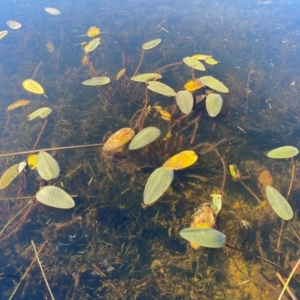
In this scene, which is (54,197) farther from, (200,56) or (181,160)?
(200,56)

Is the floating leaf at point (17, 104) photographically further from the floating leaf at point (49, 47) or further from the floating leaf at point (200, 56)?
the floating leaf at point (200, 56)

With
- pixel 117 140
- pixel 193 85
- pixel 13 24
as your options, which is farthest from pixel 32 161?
pixel 13 24

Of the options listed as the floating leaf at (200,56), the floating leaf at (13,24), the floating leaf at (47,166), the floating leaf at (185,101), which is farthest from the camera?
the floating leaf at (13,24)

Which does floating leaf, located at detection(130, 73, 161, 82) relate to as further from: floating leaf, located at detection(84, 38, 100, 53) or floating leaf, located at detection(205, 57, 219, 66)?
floating leaf, located at detection(84, 38, 100, 53)

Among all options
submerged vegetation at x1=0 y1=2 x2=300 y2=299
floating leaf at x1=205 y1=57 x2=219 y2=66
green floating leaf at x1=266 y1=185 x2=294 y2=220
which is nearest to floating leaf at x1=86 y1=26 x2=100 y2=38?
submerged vegetation at x1=0 y1=2 x2=300 y2=299

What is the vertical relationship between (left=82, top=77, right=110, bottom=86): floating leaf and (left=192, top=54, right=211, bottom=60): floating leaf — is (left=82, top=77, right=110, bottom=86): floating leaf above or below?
below

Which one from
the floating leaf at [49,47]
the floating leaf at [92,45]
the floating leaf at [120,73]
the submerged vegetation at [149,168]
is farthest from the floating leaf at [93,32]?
the floating leaf at [120,73]
